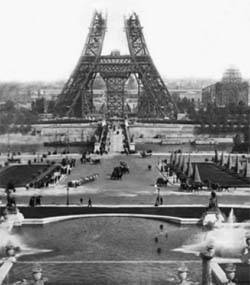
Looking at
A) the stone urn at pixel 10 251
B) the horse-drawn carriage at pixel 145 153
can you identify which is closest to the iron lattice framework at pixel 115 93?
the horse-drawn carriage at pixel 145 153

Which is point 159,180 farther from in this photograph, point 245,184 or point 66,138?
point 66,138

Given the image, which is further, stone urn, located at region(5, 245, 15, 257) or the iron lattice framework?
the iron lattice framework

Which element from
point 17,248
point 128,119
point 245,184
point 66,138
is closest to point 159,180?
point 245,184

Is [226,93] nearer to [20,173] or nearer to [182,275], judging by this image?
[20,173]

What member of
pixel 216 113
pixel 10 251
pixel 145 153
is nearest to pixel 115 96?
pixel 216 113

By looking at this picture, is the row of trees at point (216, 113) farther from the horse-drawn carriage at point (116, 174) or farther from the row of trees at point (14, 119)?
the row of trees at point (14, 119)

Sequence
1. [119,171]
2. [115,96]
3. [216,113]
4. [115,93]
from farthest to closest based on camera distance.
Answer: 1. [115,96]
2. [115,93]
3. [216,113]
4. [119,171]

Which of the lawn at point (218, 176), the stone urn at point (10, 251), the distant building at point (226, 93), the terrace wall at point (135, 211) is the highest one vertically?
the distant building at point (226, 93)

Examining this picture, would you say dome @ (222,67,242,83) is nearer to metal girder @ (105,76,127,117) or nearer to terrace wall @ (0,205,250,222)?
terrace wall @ (0,205,250,222)

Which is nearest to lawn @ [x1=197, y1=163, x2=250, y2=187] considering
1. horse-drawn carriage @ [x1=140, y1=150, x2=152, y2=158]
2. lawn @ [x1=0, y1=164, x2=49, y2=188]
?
horse-drawn carriage @ [x1=140, y1=150, x2=152, y2=158]

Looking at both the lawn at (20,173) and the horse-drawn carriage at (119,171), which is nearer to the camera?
the lawn at (20,173)

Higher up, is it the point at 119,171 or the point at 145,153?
the point at 145,153

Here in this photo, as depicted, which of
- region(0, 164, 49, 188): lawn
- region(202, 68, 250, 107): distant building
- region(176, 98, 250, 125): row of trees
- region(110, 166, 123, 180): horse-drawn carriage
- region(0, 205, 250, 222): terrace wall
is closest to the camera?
region(0, 205, 250, 222): terrace wall
